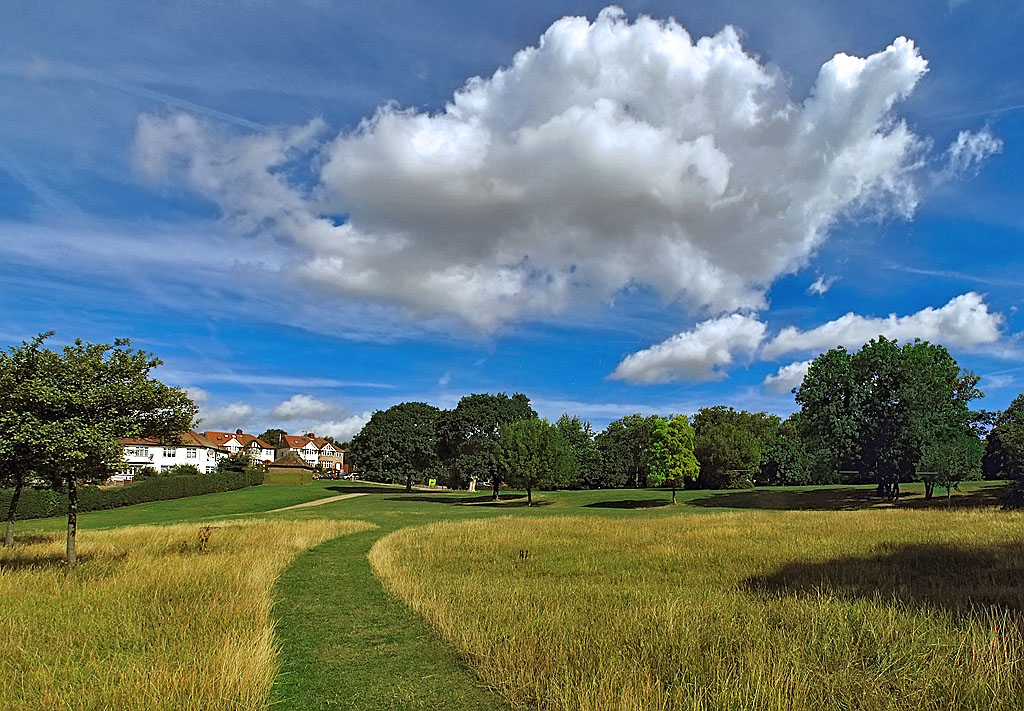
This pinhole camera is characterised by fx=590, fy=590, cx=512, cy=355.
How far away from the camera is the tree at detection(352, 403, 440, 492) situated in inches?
2817

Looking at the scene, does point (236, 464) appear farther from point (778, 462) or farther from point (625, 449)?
point (778, 462)

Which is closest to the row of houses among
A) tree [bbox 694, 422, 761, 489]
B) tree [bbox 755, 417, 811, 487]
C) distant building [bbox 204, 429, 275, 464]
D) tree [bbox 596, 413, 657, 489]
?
distant building [bbox 204, 429, 275, 464]

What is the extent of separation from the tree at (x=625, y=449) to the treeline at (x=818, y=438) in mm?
9559

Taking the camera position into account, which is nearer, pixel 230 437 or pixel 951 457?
pixel 951 457

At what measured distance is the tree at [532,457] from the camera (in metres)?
56.9

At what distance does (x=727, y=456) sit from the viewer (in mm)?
86312

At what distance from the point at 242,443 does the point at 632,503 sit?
Answer: 425 feet

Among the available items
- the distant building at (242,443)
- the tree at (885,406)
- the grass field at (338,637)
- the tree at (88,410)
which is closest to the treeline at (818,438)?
the tree at (885,406)

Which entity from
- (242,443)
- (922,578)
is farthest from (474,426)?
(242,443)

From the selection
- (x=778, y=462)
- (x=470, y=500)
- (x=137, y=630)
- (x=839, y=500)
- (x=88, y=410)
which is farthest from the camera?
(x=778, y=462)

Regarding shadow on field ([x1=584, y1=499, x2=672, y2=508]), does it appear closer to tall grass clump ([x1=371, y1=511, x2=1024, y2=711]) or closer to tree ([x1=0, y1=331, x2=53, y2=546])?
tall grass clump ([x1=371, y1=511, x2=1024, y2=711])

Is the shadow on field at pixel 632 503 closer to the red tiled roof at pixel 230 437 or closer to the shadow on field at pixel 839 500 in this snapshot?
the shadow on field at pixel 839 500

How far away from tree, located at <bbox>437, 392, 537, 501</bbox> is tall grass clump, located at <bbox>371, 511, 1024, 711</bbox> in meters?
47.8

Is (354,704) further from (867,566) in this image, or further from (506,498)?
(506,498)
